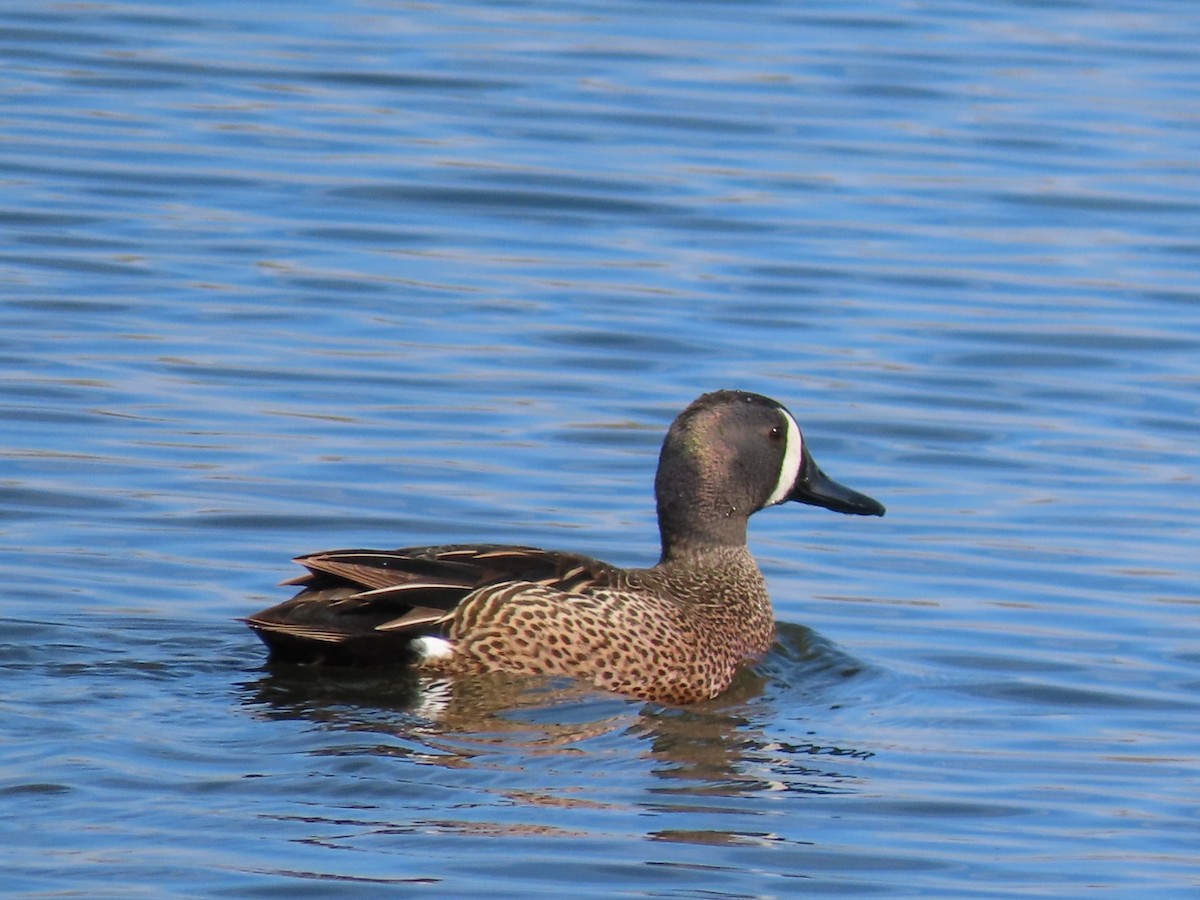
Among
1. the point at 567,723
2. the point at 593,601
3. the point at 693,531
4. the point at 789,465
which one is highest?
the point at 789,465

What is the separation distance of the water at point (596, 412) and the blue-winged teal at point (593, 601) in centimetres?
15

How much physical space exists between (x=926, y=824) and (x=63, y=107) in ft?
34.6

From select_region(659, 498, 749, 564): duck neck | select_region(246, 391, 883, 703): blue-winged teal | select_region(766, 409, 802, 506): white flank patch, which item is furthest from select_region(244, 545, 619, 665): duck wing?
select_region(766, 409, 802, 506): white flank patch

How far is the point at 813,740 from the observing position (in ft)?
26.7

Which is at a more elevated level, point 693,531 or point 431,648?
point 693,531

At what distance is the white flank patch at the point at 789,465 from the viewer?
31.4ft

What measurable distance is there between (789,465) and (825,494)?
21 centimetres

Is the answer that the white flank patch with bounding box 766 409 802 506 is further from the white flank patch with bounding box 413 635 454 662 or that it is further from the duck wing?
the white flank patch with bounding box 413 635 454 662

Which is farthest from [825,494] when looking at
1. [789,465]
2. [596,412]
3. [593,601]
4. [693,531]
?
[596,412]

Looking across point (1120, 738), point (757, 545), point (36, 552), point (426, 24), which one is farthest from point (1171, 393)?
point (426, 24)

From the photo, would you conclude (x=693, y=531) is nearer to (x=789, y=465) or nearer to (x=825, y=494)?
(x=789, y=465)

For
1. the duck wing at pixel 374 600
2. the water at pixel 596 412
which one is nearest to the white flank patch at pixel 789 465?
the water at pixel 596 412

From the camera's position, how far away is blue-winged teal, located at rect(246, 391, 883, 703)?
27.1ft

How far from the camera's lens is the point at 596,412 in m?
11.8
